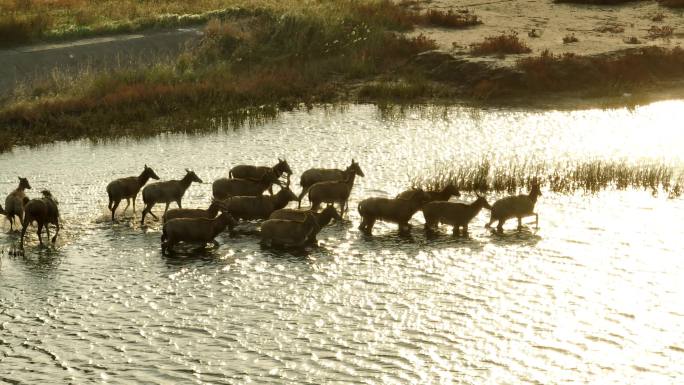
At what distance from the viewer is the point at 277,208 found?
1033 inches

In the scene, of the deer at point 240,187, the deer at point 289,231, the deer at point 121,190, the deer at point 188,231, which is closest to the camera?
the deer at point 188,231

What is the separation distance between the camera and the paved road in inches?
1852

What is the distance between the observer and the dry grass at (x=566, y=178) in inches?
1136

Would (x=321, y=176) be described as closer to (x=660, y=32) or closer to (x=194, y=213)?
(x=194, y=213)

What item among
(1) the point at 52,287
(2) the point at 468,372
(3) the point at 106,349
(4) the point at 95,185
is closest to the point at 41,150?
(4) the point at 95,185

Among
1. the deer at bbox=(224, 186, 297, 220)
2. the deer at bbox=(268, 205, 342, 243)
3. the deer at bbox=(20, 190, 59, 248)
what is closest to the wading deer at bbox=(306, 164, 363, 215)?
the deer at bbox=(224, 186, 297, 220)

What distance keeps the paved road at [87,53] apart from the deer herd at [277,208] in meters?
20.7

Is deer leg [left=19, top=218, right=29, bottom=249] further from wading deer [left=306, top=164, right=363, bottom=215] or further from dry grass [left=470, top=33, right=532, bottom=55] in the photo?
dry grass [left=470, top=33, right=532, bottom=55]

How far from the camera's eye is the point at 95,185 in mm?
30578

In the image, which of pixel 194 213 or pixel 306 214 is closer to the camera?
pixel 306 214

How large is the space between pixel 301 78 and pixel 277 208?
20.5m

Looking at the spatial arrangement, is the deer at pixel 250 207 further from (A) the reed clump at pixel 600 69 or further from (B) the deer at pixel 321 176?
(A) the reed clump at pixel 600 69

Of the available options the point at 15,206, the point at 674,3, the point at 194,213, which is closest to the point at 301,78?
the point at 674,3

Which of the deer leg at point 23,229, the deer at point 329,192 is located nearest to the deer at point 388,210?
the deer at point 329,192
